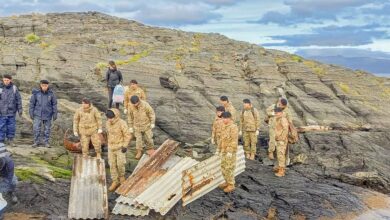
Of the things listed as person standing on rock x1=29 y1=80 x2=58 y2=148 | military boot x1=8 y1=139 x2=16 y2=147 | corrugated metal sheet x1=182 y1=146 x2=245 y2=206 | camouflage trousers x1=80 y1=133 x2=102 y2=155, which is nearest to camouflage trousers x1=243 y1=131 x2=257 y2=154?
corrugated metal sheet x1=182 y1=146 x2=245 y2=206

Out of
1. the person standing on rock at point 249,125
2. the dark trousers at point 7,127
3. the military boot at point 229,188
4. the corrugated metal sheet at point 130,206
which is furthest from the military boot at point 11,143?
the person standing on rock at point 249,125

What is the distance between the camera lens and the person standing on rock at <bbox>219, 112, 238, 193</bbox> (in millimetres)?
15984

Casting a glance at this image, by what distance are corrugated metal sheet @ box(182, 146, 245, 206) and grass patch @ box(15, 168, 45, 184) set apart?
5203mm

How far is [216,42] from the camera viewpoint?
119 ft

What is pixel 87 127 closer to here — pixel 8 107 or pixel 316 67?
pixel 8 107

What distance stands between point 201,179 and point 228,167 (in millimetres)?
1215

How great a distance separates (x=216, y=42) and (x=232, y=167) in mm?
21193

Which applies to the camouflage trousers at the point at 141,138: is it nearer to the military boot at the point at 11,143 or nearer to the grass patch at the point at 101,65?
the military boot at the point at 11,143

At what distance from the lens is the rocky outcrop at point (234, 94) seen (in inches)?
660

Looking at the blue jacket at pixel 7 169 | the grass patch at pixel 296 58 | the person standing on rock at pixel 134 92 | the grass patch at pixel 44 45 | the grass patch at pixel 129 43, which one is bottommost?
the blue jacket at pixel 7 169

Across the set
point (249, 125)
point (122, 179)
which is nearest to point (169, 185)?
point (122, 179)

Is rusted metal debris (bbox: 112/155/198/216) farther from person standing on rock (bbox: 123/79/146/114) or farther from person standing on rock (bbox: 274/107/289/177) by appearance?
person standing on rock (bbox: 123/79/146/114)

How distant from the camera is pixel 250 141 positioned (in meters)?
20.5

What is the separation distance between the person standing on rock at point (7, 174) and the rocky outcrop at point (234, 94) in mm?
676
